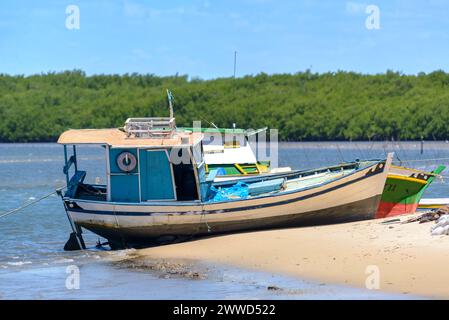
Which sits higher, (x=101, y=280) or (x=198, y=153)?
(x=198, y=153)

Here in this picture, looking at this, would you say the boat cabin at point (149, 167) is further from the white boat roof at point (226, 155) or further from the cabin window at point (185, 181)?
the white boat roof at point (226, 155)

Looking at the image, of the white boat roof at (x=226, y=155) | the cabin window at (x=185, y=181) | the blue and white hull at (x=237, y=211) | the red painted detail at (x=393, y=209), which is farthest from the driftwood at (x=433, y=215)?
the white boat roof at (x=226, y=155)

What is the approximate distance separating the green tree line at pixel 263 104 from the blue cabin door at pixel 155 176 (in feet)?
308

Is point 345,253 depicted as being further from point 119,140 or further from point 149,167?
point 119,140

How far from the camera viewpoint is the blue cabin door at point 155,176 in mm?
21109

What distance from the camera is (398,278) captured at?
1605cm

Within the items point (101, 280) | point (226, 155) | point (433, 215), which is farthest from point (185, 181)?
point (226, 155)

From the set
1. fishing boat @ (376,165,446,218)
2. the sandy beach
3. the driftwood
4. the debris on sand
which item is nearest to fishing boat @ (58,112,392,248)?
the sandy beach

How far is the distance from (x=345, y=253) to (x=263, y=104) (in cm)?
12166

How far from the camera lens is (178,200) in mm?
21391
